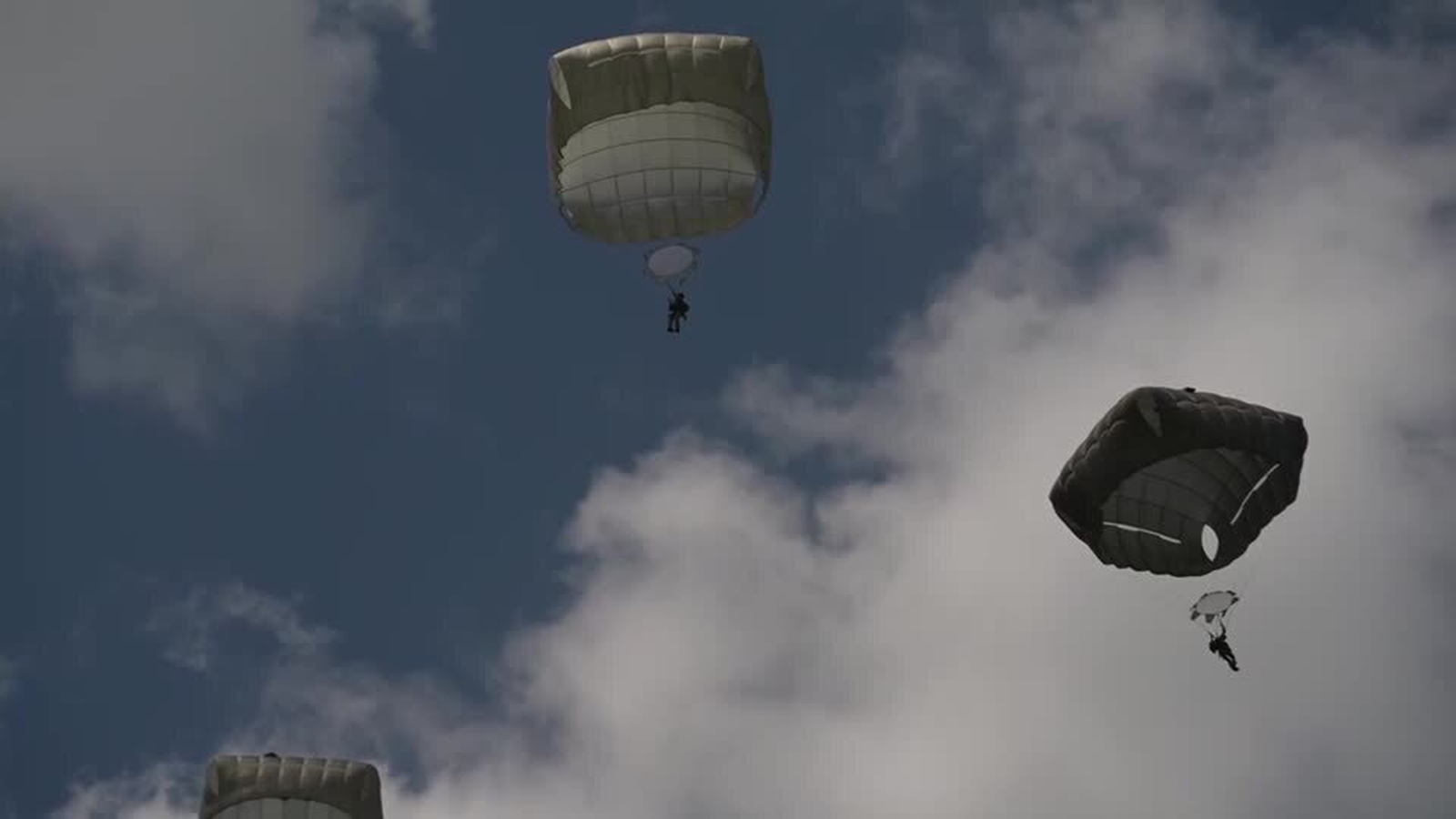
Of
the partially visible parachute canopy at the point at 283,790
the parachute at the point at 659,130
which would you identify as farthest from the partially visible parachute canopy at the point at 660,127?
the partially visible parachute canopy at the point at 283,790

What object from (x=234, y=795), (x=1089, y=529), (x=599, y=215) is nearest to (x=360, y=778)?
(x=234, y=795)

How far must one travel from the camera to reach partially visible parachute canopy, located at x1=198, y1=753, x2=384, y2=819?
51.4 m

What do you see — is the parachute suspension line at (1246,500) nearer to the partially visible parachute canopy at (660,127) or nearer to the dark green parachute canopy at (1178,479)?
the dark green parachute canopy at (1178,479)

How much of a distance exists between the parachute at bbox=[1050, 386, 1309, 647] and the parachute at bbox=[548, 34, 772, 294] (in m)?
8.50

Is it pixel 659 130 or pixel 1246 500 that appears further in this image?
pixel 659 130

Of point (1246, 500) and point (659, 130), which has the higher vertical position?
point (659, 130)

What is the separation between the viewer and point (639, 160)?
47.1 metres

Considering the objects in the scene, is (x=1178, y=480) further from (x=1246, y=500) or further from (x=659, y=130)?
(x=659, y=130)

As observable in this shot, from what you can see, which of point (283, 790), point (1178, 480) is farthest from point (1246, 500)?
point (283, 790)

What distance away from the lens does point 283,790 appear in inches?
2029

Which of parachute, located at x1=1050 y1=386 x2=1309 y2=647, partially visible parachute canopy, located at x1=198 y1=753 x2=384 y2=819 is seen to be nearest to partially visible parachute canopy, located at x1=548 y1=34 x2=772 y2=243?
parachute, located at x1=1050 y1=386 x2=1309 y2=647

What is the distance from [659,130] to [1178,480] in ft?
37.3

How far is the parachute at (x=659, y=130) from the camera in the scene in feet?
154

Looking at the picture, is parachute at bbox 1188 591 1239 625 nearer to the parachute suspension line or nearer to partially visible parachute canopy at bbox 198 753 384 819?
the parachute suspension line
